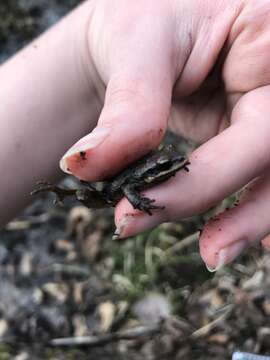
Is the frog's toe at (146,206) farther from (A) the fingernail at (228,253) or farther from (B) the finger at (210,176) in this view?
(A) the fingernail at (228,253)

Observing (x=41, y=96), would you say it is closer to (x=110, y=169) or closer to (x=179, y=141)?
(x=110, y=169)

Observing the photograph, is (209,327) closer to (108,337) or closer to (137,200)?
(108,337)

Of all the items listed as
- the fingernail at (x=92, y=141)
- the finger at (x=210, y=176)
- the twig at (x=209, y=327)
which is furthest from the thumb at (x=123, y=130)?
the twig at (x=209, y=327)

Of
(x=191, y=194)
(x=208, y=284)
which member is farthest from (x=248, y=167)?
(x=208, y=284)

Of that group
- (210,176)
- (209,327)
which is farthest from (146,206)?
(209,327)

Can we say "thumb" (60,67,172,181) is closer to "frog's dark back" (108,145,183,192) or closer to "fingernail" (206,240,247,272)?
"frog's dark back" (108,145,183,192)

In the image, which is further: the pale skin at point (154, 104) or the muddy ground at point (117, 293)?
the muddy ground at point (117, 293)

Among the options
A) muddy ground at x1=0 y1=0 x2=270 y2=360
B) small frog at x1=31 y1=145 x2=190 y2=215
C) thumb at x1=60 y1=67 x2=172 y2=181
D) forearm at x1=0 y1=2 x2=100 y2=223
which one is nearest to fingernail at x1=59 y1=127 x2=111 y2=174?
thumb at x1=60 y1=67 x2=172 y2=181
